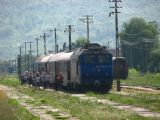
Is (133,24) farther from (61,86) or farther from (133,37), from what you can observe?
(61,86)

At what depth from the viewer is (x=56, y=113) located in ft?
83.5

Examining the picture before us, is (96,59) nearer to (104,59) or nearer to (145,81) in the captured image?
(104,59)

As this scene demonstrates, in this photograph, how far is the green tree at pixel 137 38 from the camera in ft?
438

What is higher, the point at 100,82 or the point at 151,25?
the point at 151,25

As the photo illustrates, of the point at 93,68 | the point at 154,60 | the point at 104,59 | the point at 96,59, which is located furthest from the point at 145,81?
the point at 154,60

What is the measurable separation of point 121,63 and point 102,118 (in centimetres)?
5639

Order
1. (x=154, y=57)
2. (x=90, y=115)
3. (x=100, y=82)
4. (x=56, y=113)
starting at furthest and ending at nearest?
(x=154, y=57) < (x=100, y=82) < (x=56, y=113) < (x=90, y=115)

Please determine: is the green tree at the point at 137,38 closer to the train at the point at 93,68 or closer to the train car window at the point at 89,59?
the train at the point at 93,68

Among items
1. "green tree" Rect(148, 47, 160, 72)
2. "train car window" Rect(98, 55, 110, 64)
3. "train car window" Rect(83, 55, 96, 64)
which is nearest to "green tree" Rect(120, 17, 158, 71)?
"green tree" Rect(148, 47, 160, 72)

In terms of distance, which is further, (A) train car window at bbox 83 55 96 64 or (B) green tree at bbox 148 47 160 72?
(B) green tree at bbox 148 47 160 72

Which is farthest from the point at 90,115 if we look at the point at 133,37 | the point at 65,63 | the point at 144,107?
the point at 133,37

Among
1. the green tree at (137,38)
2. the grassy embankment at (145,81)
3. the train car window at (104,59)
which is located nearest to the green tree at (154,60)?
the green tree at (137,38)

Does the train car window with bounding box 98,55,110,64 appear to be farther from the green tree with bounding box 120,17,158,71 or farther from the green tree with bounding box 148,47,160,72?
the green tree with bounding box 120,17,158,71

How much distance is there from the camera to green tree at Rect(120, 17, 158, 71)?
134 meters
